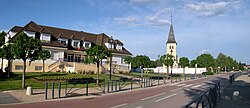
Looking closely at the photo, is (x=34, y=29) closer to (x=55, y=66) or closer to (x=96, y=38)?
(x=55, y=66)

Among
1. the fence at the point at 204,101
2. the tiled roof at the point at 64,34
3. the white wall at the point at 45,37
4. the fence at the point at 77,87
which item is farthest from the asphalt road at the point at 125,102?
the white wall at the point at 45,37

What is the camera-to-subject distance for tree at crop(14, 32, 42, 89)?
2234 centimetres

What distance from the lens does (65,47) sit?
4981cm

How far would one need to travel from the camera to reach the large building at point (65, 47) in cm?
4444

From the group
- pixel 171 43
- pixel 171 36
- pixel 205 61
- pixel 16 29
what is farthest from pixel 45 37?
pixel 171 36

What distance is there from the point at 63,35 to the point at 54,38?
9.29 feet

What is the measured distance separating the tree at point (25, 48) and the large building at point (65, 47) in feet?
49.6

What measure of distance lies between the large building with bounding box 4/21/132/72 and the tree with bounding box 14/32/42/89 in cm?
1513

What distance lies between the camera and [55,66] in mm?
44719

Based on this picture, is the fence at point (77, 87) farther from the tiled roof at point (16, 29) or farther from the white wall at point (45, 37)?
the tiled roof at point (16, 29)

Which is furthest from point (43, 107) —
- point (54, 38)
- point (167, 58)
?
point (167, 58)

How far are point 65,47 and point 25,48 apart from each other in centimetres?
2719

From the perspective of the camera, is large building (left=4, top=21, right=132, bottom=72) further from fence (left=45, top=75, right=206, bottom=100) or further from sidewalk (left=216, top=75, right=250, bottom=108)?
sidewalk (left=216, top=75, right=250, bottom=108)

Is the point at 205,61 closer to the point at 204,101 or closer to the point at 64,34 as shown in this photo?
the point at 64,34
